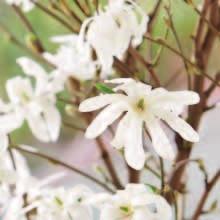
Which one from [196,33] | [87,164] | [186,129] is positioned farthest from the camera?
[87,164]

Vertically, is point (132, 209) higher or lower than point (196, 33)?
lower

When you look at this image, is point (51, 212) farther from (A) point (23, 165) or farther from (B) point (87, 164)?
(B) point (87, 164)

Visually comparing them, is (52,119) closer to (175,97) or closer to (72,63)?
(72,63)

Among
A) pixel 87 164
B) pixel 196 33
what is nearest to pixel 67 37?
pixel 196 33

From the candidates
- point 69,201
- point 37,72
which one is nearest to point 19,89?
point 37,72

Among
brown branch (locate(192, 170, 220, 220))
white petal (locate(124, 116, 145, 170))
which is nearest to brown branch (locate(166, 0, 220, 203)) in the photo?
brown branch (locate(192, 170, 220, 220))

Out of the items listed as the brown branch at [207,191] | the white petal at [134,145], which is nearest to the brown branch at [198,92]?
the brown branch at [207,191]

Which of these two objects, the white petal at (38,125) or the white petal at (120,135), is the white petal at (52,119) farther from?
the white petal at (120,135)
